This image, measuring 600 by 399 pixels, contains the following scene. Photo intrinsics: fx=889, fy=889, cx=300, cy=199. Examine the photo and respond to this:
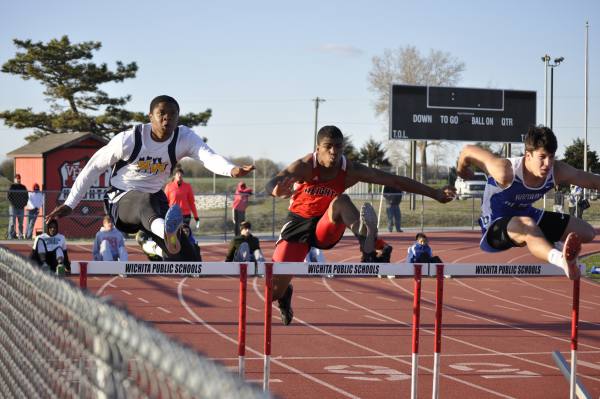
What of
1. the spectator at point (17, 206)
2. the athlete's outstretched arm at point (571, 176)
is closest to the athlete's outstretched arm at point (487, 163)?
the athlete's outstretched arm at point (571, 176)

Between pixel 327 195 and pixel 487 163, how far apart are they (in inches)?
56.9

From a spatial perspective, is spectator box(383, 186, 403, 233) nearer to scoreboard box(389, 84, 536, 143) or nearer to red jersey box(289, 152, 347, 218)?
scoreboard box(389, 84, 536, 143)

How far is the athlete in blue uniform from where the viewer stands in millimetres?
6691

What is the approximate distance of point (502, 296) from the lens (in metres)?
17.3

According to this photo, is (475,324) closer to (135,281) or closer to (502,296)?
(502,296)

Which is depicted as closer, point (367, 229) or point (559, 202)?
point (367, 229)

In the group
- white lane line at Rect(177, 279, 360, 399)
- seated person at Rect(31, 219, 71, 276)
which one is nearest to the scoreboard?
white lane line at Rect(177, 279, 360, 399)

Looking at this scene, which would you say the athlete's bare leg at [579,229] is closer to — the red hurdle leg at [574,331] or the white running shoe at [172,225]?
the red hurdle leg at [574,331]

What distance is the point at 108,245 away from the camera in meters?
15.7

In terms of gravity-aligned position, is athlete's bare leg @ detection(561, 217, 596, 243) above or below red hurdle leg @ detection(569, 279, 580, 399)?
above

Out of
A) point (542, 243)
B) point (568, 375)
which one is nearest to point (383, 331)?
point (568, 375)

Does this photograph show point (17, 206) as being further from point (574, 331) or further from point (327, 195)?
point (574, 331)

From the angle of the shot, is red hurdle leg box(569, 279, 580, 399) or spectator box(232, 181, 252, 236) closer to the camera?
red hurdle leg box(569, 279, 580, 399)

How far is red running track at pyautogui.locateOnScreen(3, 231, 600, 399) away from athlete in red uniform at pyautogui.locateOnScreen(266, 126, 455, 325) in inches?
84.7
